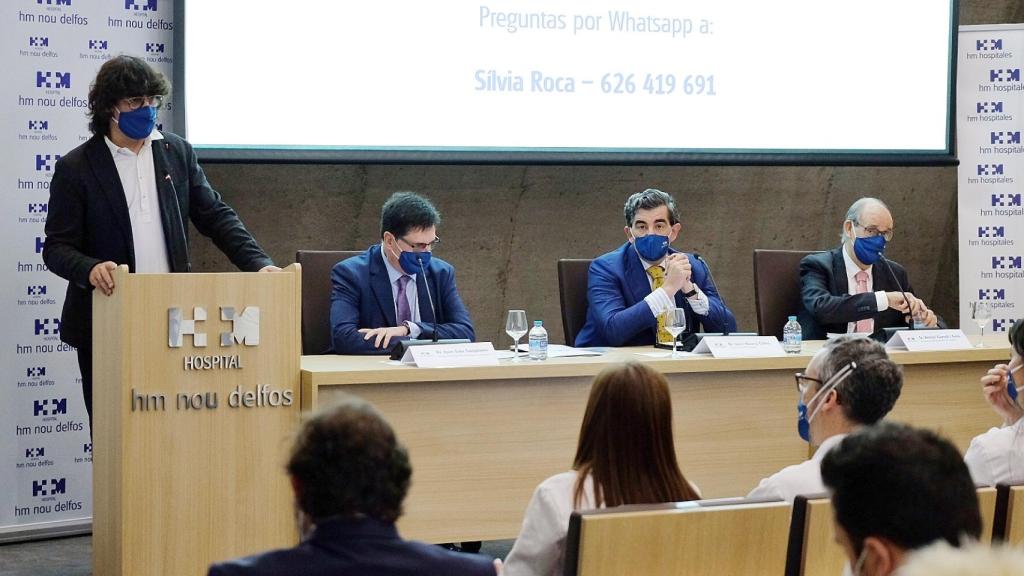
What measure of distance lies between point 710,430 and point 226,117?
236 cm

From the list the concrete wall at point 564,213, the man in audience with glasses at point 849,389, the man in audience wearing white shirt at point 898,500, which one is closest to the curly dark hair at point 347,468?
the man in audience wearing white shirt at point 898,500

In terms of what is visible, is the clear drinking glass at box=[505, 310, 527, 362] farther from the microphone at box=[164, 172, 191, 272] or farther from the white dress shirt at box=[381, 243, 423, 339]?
the microphone at box=[164, 172, 191, 272]

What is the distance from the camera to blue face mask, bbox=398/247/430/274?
4.17m

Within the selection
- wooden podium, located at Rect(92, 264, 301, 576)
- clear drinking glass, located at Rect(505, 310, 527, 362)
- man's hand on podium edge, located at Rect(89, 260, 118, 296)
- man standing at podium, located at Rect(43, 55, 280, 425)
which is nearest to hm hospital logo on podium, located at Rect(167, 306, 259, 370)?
wooden podium, located at Rect(92, 264, 301, 576)

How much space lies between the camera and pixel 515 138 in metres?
5.33

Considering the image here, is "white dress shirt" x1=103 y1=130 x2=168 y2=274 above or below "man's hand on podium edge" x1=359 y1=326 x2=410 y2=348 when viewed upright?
above

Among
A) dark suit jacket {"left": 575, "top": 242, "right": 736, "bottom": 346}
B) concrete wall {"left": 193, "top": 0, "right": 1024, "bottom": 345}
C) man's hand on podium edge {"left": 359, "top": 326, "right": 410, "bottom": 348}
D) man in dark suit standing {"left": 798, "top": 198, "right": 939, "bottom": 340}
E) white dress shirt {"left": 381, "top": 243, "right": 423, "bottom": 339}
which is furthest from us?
concrete wall {"left": 193, "top": 0, "right": 1024, "bottom": 345}

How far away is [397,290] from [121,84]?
122 centimetres

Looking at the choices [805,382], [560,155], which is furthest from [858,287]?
[805,382]

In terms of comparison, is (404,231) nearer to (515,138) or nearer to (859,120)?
(515,138)

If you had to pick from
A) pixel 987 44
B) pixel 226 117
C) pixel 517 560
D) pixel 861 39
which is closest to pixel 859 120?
pixel 861 39

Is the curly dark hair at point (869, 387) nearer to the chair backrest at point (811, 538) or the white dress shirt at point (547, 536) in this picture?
the chair backrest at point (811, 538)

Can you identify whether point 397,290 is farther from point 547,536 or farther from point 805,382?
point 547,536

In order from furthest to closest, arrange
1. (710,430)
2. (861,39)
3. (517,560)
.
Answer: (861,39) → (710,430) → (517,560)
